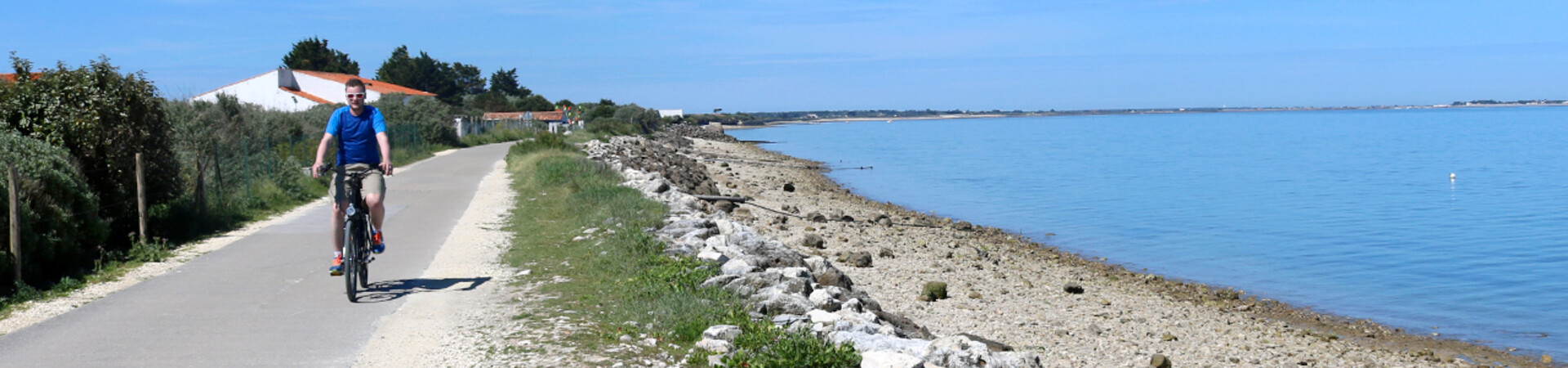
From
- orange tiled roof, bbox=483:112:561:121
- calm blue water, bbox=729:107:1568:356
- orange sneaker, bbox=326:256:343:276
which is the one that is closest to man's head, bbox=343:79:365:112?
orange sneaker, bbox=326:256:343:276

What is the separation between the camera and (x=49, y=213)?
10094 millimetres

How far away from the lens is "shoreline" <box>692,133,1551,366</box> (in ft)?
36.0

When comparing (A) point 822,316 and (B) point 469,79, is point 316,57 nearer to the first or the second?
(B) point 469,79

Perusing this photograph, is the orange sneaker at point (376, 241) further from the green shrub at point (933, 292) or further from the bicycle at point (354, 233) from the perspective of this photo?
the green shrub at point (933, 292)

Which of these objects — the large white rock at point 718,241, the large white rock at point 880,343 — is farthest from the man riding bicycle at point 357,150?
the large white rock at point 880,343

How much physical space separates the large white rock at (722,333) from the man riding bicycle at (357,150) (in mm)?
2960

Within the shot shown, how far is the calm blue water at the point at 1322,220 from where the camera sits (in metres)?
14.9

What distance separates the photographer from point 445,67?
113438 millimetres

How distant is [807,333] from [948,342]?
780 mm

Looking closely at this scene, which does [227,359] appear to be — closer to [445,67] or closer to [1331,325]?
[1331,325]

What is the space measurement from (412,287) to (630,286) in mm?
1717

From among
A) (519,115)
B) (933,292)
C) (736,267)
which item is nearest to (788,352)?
(736,267)

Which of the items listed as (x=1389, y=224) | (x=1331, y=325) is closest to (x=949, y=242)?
(x=1331, y=325)

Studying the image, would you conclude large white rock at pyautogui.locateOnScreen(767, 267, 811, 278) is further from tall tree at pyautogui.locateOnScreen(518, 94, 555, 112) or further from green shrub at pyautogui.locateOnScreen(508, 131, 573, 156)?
tall tree at pyautogui.locateOnScreen(518, 94, 555, 112)
